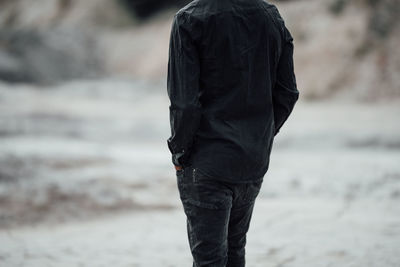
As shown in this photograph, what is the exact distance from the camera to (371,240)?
4.39 metres

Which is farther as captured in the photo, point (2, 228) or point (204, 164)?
point (2, 228)

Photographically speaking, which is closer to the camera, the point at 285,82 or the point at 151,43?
the point at 285,82

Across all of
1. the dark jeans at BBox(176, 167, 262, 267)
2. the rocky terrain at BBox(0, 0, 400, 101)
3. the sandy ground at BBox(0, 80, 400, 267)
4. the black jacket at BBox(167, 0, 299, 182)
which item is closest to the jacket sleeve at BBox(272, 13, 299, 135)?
the black jacket at BBox(167, 0, 299, 182)

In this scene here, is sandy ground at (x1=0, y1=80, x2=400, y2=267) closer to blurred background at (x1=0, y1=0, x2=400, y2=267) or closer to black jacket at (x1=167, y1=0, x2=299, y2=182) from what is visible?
blurred background at (x1=0, y1=0, x2=400, y2=267)

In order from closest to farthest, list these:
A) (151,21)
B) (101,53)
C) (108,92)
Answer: (108,92), (101,53), (151,21)

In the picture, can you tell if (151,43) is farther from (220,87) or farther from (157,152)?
(220,87)

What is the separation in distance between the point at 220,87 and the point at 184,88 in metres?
0.18

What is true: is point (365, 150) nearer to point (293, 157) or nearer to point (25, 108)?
point (293, 157)

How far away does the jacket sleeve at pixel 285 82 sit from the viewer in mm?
2498

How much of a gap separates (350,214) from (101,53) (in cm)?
2301

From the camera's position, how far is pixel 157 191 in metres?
7.74

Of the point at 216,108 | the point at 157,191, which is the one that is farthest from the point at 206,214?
the point at 157,191

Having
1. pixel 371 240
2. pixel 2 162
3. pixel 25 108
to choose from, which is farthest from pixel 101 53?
pixel 371 240

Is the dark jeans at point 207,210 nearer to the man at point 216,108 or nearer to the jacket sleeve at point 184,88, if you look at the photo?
the man at point 216,108
